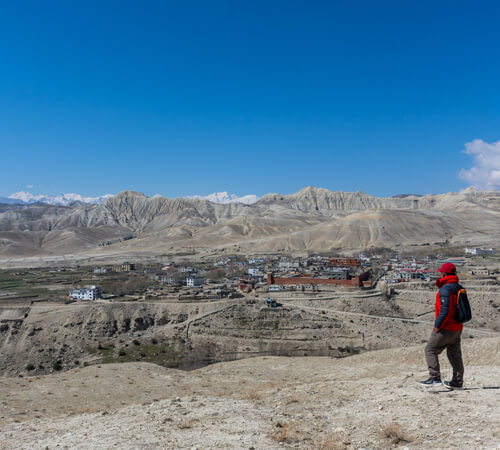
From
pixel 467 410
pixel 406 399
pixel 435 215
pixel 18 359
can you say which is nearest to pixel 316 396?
pixel 406 399

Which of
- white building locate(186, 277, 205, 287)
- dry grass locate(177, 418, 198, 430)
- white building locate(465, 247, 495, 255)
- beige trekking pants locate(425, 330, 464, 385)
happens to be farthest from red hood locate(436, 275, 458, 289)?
white building locate(465, 247, 495, 255)

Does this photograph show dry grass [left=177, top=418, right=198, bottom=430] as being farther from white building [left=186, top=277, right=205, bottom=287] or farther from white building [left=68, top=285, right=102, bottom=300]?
white building [left=186, top=277, right=205, bottom=287]

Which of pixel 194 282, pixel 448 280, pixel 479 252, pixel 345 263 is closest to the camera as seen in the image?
pixel 448 280

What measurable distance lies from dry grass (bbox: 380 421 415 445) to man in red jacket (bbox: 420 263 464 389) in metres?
1.89

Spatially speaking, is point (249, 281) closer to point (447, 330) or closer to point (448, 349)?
point (448, 349)

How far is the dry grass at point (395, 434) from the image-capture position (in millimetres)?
5656

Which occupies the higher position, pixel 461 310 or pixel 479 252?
pixel 461 310

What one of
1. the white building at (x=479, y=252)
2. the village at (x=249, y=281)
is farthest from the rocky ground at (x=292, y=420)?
the white building at (x=479, y=252)

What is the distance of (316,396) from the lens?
881 cm

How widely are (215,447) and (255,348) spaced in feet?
104

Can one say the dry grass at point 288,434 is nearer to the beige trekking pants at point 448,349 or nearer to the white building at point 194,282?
the beige trekking pants at point 448,349

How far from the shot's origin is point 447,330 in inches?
285

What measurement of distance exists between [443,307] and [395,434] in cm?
249

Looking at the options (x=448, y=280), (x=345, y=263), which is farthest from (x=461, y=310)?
(x=345, y=263)
